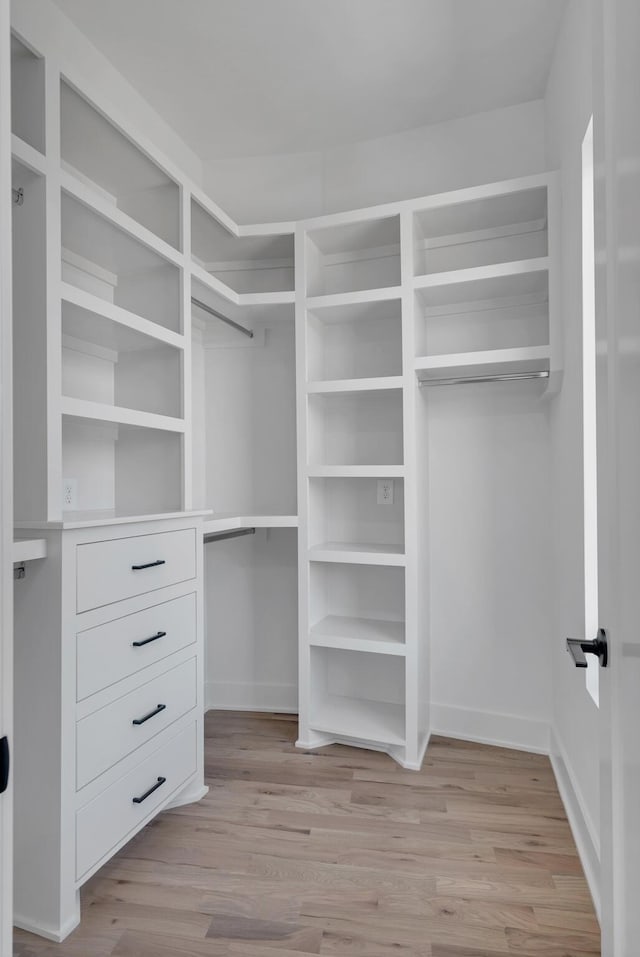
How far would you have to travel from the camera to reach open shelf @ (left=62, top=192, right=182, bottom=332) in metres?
1.96

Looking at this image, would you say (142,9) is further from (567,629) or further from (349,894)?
(349,894)

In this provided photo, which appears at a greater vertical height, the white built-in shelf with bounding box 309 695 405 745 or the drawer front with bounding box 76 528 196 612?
the drawer front with bounding box 76 528 196 612

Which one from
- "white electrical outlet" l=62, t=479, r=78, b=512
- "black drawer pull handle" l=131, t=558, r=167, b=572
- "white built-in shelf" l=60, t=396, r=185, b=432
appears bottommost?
"black drawer pull handle" l=131, t=558, r=167, b=572

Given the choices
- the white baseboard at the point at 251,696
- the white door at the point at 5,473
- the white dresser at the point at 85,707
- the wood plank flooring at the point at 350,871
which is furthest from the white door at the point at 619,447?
the white baseboard at the point at 251,696

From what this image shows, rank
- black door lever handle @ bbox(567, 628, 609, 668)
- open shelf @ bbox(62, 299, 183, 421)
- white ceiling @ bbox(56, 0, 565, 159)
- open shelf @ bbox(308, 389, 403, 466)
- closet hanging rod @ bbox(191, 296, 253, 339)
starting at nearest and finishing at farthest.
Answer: black door lever handle @ bbox(567, 628, 609, 668)
white ceiling @ bbox(56, 0, 565, 159)
open shelf @ bbox(62, 299, 183, 421)
closet hanging rod @ bbox(191, 296, 253, 339)
open shelf @ bbox(308, 389, 403, 466)

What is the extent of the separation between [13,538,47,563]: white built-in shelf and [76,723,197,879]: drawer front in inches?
28.2

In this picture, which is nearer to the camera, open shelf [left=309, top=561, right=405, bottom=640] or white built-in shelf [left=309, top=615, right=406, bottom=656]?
white built-in shelf [left=309, top=615, right=406, bottom=656]

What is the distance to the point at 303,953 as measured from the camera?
150 centimetres

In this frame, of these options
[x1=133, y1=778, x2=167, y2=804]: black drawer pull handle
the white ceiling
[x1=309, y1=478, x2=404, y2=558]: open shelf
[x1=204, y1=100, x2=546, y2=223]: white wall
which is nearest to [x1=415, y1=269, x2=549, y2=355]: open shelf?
[x1=204, y1=100, x2=546, y2=223]: white wall

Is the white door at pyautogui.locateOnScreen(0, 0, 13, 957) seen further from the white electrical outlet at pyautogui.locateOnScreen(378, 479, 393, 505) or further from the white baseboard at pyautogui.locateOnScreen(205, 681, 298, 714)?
the white baseboard at pyautogui.locateOnScreen(205, 681, 298, 714)

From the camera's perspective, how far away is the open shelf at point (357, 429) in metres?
2.87

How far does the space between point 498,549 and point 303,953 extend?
177cm

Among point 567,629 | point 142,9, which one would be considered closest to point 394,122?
point 142,9

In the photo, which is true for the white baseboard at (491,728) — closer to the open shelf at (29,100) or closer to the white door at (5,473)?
the white door at (5,473)
